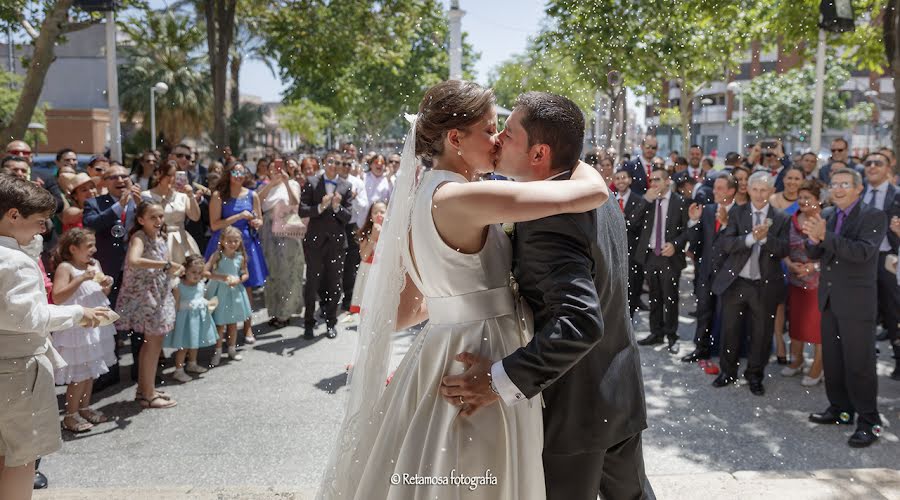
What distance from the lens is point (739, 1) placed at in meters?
12.1

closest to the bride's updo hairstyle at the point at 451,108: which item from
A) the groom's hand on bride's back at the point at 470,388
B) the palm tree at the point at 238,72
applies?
the groom's hand on bride's back at the point at 470,388

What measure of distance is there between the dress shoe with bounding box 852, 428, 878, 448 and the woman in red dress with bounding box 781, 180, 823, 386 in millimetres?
1444

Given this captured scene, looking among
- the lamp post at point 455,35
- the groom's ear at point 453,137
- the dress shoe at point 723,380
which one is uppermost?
the lamp post at point 455,35

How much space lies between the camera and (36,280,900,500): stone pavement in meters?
4.00

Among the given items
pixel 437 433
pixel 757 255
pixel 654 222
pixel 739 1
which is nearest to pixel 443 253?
pixel 437 433

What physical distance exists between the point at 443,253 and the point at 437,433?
1.95 ft

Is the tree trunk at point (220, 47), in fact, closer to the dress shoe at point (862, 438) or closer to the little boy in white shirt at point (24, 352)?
the little boy in white shirt at point (24, 352)

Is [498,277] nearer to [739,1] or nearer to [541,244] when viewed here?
[541,244]

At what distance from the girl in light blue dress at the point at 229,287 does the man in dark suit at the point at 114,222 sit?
84 cm

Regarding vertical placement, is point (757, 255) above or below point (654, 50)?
below

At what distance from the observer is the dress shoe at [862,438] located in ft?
16.1

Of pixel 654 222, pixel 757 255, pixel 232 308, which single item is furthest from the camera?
pixel 654 222

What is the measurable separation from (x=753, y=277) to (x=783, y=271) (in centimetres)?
51

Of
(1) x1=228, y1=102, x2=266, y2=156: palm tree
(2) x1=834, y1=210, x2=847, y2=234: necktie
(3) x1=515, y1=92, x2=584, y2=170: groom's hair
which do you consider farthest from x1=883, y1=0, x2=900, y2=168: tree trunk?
(1) x1=228, y1=102, x2=266, y2=156: palm tree
